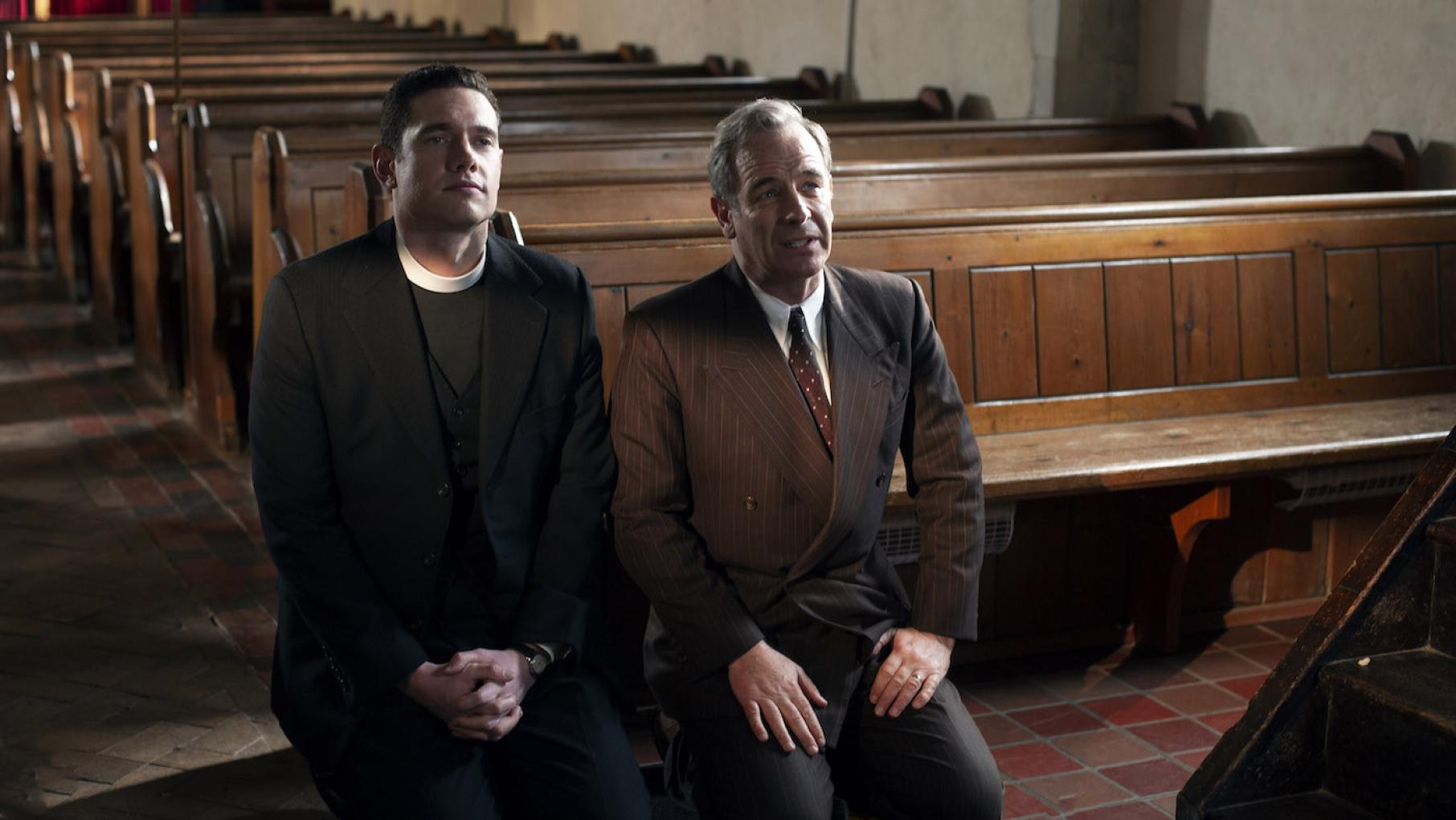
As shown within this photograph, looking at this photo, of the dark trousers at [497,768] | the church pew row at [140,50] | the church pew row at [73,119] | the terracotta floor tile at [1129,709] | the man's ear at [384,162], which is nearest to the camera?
the dark trousers at [497,768]

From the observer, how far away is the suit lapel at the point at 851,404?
2457 millimetres

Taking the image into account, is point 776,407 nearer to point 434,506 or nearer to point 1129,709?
point 434,506

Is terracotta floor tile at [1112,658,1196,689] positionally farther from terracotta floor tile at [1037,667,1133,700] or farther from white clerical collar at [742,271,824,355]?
white clerical collar at [742,271,824,355]

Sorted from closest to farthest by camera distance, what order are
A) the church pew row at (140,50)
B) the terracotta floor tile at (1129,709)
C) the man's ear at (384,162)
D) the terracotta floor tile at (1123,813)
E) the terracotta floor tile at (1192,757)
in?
the man's ear at (384,162) → the terracotta floor tile at (1123,813) → the terracotta floor tile at (1192,757) → the terracotta floor tile at (1129,709) → the church pew row at (140,50)

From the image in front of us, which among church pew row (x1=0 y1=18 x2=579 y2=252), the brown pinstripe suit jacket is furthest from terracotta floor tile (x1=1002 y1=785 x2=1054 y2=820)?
church pew row (x1=0 y1=18 x2=579 y2=252)

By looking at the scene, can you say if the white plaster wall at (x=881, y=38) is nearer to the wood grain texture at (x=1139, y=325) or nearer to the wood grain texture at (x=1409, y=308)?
the wood grain texture at (x=1409, y=308)

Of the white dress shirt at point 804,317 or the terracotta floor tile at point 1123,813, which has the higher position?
the white dress shirt at point 804,317

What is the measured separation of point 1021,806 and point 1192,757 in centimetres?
46

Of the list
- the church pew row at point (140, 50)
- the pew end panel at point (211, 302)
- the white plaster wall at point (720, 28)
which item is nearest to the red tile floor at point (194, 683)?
the pew end panel at point (211, 302)

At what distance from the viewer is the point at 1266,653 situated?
12.6ft

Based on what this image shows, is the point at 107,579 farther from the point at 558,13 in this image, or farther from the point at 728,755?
the point at 558,13

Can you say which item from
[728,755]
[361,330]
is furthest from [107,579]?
[728,755]

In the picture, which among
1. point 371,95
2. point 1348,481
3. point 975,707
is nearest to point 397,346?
point 975,707

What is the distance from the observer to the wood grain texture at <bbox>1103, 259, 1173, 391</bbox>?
375cm
